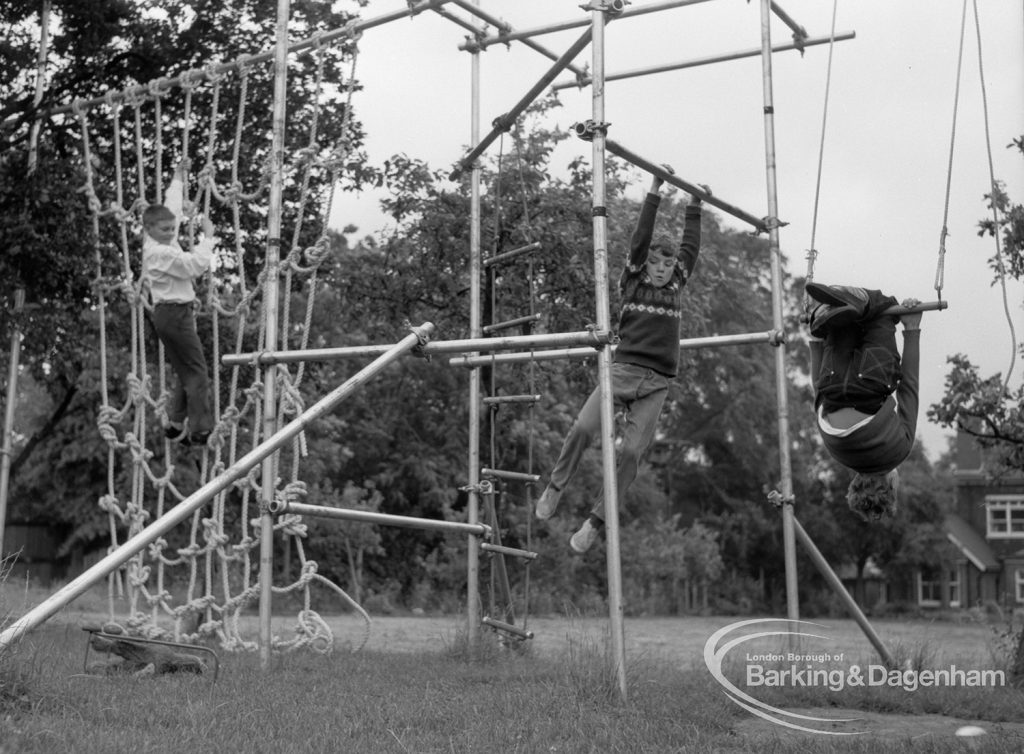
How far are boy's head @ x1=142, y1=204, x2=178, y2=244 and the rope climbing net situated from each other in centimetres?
43

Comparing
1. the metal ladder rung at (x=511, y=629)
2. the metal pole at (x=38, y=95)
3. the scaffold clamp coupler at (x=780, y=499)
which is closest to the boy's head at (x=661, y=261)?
the scaffold clamp coupler at (x=780, y=499)

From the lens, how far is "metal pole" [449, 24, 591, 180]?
705 cm

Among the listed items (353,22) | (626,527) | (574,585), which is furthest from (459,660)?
(626,527)

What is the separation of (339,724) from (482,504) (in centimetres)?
404

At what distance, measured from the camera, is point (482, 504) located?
9.16 meters

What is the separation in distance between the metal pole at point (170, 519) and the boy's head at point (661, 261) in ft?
5.35

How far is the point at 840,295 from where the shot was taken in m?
6.18

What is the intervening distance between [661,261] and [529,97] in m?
1.29

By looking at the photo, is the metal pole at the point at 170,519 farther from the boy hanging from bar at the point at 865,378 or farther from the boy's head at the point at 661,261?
the boy hanging from bar at the point at 865,378

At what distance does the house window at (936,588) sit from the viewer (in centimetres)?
3972

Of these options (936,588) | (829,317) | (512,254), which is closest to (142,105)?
(512,254)

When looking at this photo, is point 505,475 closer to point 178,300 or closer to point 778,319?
point 778,319

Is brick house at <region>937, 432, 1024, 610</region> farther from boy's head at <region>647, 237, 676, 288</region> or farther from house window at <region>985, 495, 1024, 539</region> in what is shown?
boy's head at <region>647, 237, 676, 288</region>

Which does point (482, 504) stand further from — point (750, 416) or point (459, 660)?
point (750, 416)
